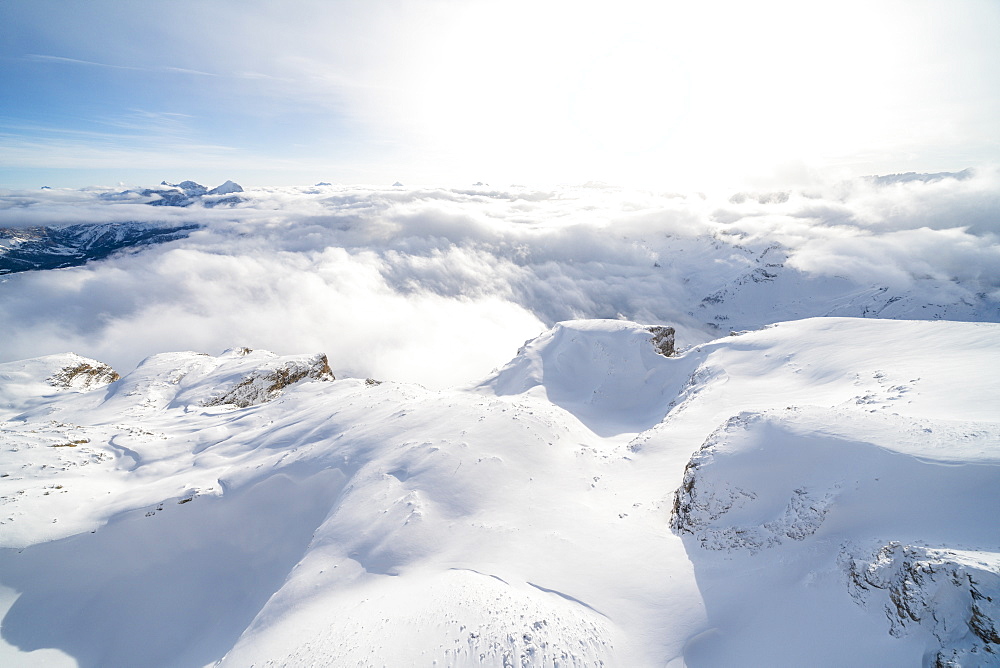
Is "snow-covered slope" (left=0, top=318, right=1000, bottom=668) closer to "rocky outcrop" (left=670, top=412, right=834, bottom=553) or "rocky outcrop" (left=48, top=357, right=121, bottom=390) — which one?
"rocky outcrop" (left=670, top=412, right=834, bottom=553)

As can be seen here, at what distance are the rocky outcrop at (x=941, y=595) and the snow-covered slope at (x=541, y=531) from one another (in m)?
0.04

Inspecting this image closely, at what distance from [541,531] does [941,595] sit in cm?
843

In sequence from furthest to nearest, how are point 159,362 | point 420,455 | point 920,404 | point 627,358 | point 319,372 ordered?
1. point 159,362
2. point 319,372
3. point 627,358
4. point 420,455
5. point 920,404

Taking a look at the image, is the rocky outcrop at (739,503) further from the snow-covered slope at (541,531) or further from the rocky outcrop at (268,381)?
the rocky outcrop at (268,381)

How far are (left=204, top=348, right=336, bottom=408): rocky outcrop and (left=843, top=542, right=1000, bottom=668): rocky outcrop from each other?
34.5 meters

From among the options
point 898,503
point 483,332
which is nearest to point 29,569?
point 898,503

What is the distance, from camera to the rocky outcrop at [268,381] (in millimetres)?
30938

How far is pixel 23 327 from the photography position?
144 meters

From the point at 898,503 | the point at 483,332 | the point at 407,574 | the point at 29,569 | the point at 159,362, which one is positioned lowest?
the point at 483,332

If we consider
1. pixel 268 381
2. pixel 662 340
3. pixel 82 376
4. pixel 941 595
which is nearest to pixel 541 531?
pixel 941 595

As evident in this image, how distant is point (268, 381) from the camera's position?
108 ft

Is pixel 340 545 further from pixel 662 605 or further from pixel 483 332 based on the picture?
pixel 483 332

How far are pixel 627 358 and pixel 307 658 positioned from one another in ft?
90.0

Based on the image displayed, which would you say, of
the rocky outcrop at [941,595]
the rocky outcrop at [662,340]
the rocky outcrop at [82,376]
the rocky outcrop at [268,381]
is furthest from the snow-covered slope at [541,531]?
the rocky outcrop at [82,376]
